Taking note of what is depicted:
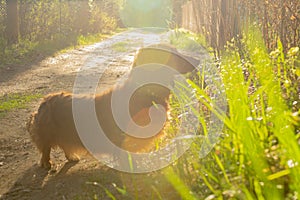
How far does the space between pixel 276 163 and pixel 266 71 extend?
102 cm

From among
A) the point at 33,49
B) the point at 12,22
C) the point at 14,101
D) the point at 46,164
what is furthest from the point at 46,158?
the point at 12,22

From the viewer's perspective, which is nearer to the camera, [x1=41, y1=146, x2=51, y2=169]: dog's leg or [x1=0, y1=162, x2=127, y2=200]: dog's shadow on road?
[x1=0, y1=162, x2=127, y2=200]: dog's shadow on road

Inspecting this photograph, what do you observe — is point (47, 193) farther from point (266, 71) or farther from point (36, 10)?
point (36, 10)

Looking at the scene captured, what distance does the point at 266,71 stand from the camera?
8.65 feet

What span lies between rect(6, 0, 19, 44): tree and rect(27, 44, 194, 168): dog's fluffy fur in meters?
9.29

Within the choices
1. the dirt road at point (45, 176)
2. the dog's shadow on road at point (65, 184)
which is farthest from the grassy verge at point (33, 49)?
the dog's shadow on road at point (65, 184)

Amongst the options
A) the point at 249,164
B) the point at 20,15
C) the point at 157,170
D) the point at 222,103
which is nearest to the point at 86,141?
the point at 157,170

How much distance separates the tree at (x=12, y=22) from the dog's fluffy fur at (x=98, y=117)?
366 inches

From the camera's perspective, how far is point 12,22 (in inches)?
488

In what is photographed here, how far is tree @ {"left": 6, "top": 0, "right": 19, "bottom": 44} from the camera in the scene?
12.4 m

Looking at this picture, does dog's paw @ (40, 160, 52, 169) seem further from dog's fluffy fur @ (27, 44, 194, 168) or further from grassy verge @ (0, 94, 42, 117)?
grassy verge @ (0, 94, 42, 117)

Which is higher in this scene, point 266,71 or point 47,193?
point 266,71

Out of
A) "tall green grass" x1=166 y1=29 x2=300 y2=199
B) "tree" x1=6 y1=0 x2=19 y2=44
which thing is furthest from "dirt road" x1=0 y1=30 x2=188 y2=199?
"tree" x1=6 y1=0 x2=19 y2=44

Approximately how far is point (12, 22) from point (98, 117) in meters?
9.94
